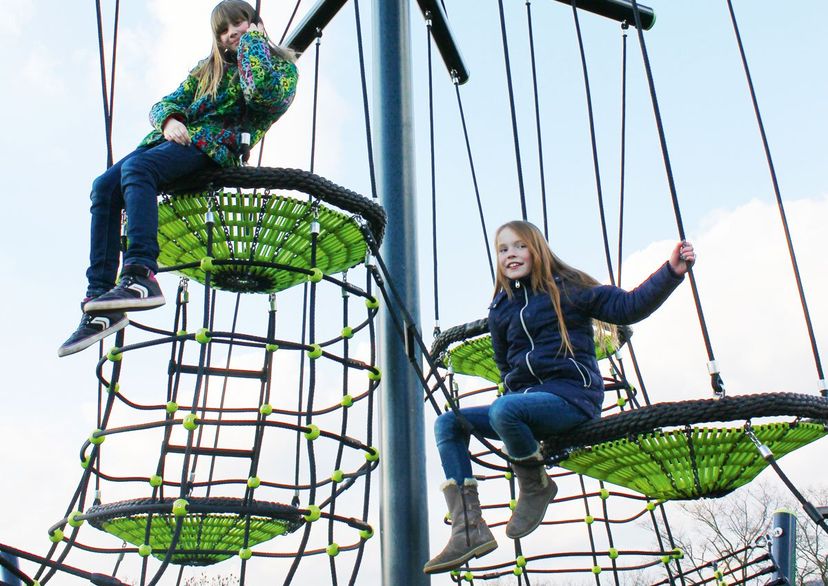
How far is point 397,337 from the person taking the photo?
2.74 metres

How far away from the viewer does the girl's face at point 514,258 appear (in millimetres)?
2688

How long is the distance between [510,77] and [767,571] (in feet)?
6.35

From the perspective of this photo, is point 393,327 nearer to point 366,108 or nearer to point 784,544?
point 366,108

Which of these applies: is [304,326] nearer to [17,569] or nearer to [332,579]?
[332,579]

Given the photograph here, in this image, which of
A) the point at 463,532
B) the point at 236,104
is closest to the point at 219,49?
the point at 236,104

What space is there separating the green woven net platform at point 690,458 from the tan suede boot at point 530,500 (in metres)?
0.08

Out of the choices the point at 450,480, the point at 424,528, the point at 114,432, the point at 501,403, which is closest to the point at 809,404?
the point at 501,403

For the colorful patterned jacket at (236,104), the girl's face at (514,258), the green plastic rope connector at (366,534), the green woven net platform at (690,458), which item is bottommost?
the green plastic rope connector at (366,534)

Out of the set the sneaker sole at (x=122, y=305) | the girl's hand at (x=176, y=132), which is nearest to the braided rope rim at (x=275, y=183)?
the girl's hand at (x=176, y=132)

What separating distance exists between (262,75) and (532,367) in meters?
1.11

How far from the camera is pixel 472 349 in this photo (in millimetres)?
3127

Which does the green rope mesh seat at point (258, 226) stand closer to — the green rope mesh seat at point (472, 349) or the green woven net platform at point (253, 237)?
the green woven net platform at point (253, 237)

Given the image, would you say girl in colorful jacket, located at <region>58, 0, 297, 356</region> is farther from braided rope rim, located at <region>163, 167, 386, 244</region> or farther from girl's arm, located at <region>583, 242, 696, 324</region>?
girl's arm, located at <region>583, 242, 696, 324</region>

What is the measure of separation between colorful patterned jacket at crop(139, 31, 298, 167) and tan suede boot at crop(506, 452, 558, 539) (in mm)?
1165
